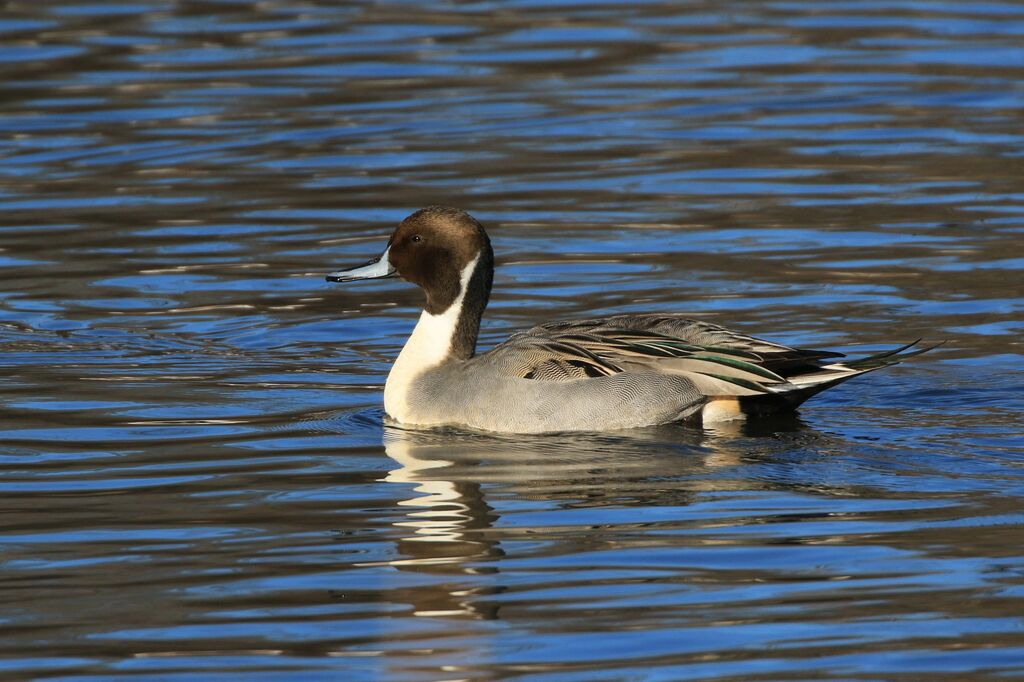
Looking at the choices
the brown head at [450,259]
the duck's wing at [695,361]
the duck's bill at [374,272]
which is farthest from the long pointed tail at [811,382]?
the duck's bill at [374,272]

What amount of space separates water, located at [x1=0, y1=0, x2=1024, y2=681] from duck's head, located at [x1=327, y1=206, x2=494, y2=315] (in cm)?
62

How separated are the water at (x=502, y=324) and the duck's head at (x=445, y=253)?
0.62 meters

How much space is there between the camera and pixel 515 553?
6.14 m

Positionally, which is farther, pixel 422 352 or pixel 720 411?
pixel 422 352

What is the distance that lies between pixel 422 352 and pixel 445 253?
46 centimetres

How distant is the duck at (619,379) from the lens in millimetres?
7848

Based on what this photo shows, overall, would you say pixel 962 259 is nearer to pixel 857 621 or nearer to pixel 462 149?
pixel 462 149

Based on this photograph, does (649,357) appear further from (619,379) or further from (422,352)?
(422,352)

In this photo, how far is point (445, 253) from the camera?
8.63m

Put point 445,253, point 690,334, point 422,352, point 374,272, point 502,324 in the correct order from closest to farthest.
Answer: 1. point 690,334
2. point 422,352
3. point 445,253
4. point 374,272
5. point 502,324

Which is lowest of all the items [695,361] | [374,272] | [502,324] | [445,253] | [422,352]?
[502,324]

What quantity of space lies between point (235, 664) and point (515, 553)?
Answer: 1.21 meters

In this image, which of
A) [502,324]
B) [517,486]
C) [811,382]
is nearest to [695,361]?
[811,382]

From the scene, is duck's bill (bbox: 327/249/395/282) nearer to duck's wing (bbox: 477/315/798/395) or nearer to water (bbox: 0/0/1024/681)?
water (bbox: 0/0/1024/681)
